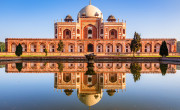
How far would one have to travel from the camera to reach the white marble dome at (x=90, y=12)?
195 feet

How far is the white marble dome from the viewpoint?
59287 millimetres

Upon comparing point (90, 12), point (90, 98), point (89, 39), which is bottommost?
point (90, 98)

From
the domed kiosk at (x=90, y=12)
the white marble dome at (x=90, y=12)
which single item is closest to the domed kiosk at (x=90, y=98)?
the domed kiosk at (x=90, y=12)

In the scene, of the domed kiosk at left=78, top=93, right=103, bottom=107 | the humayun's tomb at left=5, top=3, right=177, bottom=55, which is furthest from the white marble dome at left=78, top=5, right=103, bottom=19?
the domed kiosk at left=78, top=93, right=103, bottom=107

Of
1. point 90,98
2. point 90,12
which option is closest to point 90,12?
point 90,12

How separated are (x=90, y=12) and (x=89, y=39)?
14.3 m

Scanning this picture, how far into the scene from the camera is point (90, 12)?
196ft

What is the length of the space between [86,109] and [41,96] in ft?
8.54

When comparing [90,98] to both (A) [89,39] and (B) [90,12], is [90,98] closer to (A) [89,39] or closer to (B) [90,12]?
(A) [89,39]

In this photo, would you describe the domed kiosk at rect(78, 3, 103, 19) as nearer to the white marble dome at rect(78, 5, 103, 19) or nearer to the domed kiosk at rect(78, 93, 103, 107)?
the white marble dome at rect(78, 5, 103, 19)

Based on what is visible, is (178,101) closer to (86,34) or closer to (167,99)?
(167,99)

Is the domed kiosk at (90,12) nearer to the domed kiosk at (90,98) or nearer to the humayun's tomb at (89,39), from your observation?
the humayun's tomb at (89,39)

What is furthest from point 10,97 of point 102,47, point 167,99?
point 102,47

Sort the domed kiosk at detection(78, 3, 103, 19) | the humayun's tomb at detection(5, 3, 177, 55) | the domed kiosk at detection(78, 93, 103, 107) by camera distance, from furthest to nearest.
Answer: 1. the domed kiosk at detection(78, 3, 103, 19)
2. the humayun's tomb at detection(5, 3, 177, 55)
3. the domed kiosk at detection(78, 93, 103, 107)
